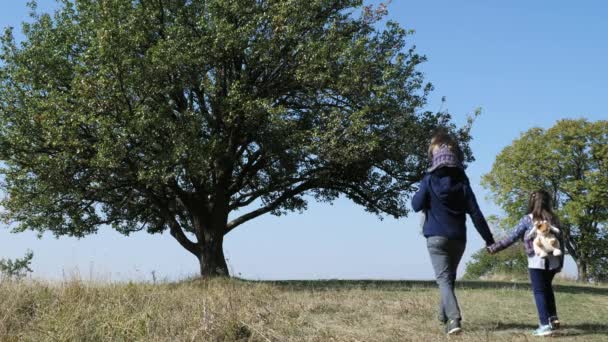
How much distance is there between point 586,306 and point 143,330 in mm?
9641

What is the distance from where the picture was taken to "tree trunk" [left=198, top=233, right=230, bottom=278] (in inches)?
875

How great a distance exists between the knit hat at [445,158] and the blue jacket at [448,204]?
9 cm

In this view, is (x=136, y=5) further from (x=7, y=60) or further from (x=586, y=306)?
(x=586, y=306)

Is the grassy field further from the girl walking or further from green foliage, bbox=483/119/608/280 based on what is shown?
green foliage, bbox=483/119/608/280

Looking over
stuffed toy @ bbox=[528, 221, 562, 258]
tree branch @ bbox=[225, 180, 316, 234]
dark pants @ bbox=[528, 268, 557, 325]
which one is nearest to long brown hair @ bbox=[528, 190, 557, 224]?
stuffed toy @ bbox=[528, 221, 562, 258]

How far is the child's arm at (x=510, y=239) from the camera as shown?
827 cm

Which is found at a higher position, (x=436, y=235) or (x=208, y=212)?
(x=208, y=212)

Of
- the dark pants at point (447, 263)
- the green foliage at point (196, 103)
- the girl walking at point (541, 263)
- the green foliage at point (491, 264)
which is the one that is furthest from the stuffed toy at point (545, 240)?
the green foliage at point (491, 264)

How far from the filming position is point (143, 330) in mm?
8539

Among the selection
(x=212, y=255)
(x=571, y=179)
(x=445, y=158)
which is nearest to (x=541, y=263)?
(x=445, y=158)

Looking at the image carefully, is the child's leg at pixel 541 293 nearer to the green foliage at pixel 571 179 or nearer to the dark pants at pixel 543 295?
the dark pants at pixel 543 295

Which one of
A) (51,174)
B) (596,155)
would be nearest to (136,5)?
(51,174)

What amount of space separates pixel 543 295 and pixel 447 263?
1962 millimetres

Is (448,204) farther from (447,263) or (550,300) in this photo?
(550,300)
